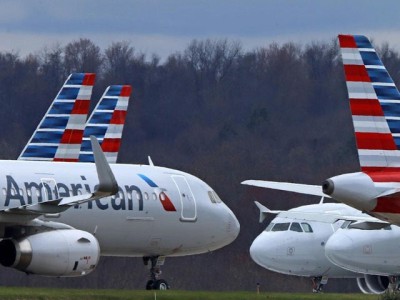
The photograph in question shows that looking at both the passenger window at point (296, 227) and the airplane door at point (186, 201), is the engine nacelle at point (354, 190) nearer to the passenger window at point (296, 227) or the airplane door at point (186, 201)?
the airplane door at point (186, 201)

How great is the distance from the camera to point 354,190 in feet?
97.6

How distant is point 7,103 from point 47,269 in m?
41.4

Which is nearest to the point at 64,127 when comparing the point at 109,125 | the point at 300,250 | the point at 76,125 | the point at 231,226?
the point at 76,125

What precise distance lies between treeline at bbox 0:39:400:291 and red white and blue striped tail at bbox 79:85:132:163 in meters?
7.03

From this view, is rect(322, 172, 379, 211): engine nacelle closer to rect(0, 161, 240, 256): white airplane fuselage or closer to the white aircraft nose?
rect(0, 161, 240, 256): white airplane fuselage

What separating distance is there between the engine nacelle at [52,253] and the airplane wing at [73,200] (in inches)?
22.1

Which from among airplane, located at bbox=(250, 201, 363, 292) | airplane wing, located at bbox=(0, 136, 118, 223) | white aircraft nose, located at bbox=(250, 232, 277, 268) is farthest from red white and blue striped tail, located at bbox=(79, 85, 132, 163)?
airplane wing, located at bbox=(0, 136, 118, 223)

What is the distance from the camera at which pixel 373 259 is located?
45000 mm

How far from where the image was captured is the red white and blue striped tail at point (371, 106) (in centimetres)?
3070

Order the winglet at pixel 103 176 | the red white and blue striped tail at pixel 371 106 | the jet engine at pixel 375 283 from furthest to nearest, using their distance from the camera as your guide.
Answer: the jet engine at pixel 375 283 < the winglet at pixel 103 176 < the red white and blue striped tail at pixel 371 106

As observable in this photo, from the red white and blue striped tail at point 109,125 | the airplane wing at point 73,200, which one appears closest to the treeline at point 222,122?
the red white and blue striped tail at point 109,125

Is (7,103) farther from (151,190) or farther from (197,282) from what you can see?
(151,190)

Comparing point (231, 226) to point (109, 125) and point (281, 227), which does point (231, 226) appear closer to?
point (109, 125)

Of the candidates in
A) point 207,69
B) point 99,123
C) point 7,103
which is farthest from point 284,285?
point 207,69
